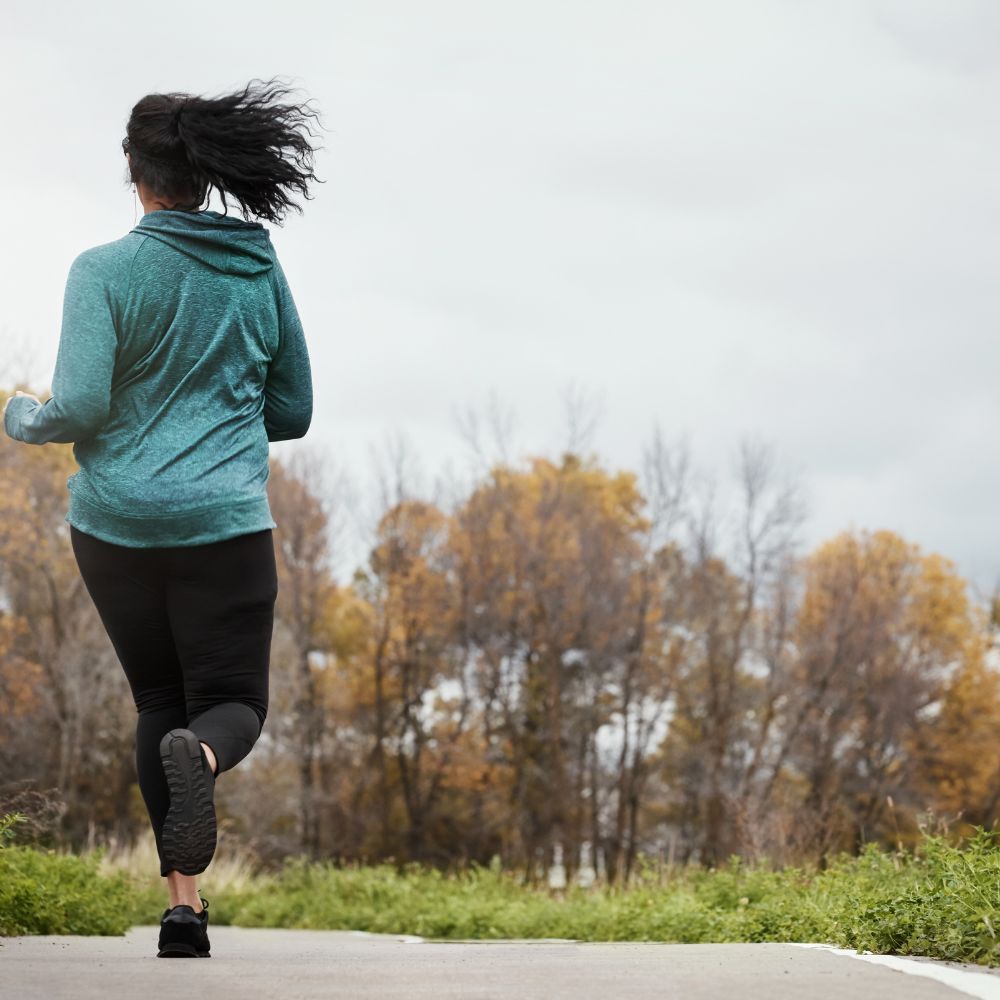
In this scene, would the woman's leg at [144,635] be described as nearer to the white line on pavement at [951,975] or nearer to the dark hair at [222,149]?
the dark hair at [222,149]

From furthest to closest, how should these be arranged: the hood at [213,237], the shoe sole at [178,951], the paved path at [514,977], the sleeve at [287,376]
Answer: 1. the sleeve at [287,376]
2. the hood at [213,237]
3. the shoe sole at [178,951]
4. the paved path at [514,977]

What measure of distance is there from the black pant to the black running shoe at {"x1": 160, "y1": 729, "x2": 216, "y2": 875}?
202 mm

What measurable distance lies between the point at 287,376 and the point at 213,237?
47 centimetres

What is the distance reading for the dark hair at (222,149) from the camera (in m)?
3.87

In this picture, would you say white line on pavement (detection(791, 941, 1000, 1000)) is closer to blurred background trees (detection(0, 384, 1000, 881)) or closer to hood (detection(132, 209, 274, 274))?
hood (detection(132, 209, 274, 274))

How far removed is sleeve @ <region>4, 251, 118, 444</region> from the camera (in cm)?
358

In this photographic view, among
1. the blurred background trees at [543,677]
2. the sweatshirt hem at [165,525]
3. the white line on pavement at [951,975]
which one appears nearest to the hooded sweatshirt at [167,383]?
the sweatshirt hem at [165,525]

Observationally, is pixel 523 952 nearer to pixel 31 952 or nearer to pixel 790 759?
pixel 31 952

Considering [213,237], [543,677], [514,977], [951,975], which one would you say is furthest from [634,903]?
[543,677]

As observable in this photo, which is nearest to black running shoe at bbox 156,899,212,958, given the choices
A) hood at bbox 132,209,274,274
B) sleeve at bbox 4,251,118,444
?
sleeve at bbox 4,251,118,444

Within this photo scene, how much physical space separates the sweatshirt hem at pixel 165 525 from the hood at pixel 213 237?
0.72 m

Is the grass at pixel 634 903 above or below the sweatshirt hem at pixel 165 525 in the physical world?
below

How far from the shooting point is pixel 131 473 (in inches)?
142

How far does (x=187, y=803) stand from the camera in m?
3.30
